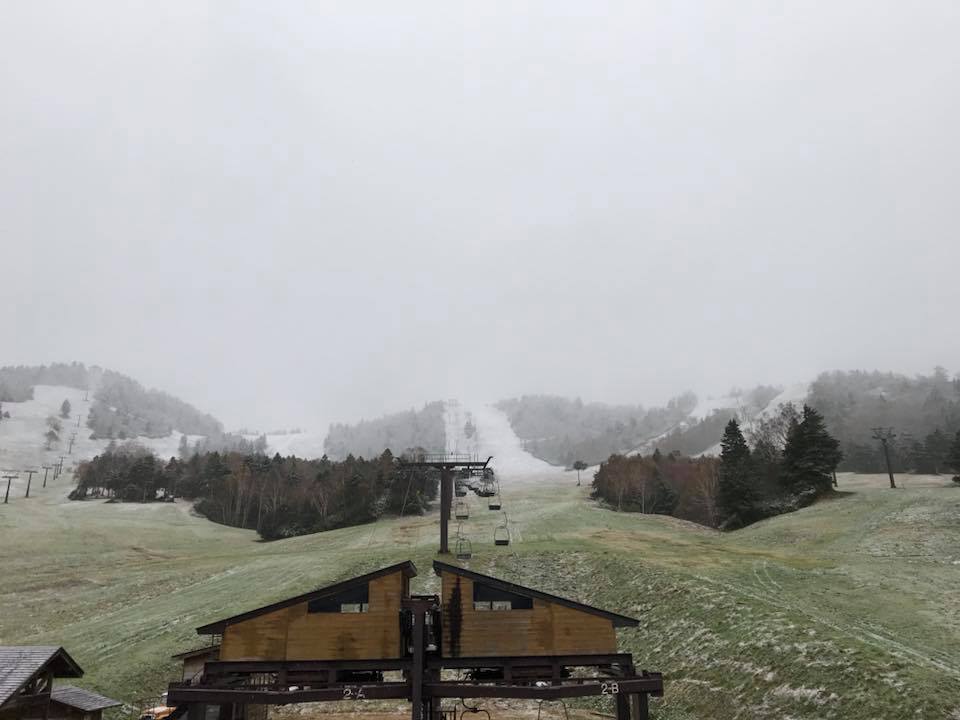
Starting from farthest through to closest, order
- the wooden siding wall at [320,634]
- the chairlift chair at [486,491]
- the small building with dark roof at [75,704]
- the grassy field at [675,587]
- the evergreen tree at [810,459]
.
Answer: the evergreen tree at [810,459]
the chairlift chair at [486,491]
the grassy field at [675,587]
the small building with dark roof at [75,704]
the wooden siding wall at [320,634]

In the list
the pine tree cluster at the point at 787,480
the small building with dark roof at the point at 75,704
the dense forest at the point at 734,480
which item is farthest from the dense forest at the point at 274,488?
the small building with dark roof at the point at 75,704

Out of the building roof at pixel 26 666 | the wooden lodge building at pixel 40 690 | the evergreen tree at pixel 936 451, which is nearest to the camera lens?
the building roof at pixel 26 666

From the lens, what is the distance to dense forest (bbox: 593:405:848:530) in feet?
238

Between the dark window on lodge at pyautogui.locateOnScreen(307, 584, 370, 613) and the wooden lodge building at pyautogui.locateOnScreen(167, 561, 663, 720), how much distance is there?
3 centimetres

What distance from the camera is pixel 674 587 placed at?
37.5m

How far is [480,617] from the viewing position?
20812 millimetres

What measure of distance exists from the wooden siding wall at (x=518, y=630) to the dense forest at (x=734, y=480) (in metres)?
61.0

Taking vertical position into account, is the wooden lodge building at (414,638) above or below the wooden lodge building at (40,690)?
above

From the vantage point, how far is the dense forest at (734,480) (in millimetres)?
72688

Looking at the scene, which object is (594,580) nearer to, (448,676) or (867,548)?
(448,676)

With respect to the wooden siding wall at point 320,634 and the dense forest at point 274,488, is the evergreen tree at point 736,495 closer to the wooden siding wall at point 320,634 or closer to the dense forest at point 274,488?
the dense forest at point 274,488

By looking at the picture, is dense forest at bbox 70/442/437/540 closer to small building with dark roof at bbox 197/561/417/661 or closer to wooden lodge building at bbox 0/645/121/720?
wooden lodge building at bbox 0/645/121/720

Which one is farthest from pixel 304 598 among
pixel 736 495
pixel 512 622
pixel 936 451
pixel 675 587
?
pixel 936 451

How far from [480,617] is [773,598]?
21.2 metres
